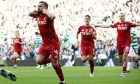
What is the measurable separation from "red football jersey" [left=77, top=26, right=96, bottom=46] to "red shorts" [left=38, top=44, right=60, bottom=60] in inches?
244

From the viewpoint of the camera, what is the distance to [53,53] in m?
15.8

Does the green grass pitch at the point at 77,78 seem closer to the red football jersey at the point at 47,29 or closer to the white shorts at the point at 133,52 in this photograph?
the red football jersey at the point at 47,29

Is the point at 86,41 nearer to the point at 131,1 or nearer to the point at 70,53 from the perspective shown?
the point at 70,53

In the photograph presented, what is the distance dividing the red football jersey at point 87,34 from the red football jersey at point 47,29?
251 inches

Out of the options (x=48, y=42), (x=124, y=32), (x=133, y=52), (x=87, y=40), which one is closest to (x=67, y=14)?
(x=133, y=52)

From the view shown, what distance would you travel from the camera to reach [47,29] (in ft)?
52.0

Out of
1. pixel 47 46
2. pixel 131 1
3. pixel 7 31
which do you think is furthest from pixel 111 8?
pixel 47 46

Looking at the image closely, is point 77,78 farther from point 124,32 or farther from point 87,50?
point 124,32

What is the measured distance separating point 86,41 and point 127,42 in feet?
5.68

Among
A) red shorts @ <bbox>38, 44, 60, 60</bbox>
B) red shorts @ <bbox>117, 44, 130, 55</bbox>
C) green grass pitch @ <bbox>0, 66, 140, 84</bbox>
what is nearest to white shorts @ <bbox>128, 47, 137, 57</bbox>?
green grass pitch @ <bbox>0, 66, 140, 84</bbox>

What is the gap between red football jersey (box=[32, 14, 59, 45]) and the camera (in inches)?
617

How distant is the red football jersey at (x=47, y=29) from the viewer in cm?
1567

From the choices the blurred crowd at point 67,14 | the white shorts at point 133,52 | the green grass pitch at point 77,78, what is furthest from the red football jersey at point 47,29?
the blurred crowd at point 67,14

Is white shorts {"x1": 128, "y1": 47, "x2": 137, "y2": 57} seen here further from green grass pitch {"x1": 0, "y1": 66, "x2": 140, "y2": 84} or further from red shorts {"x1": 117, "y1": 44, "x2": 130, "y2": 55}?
red shorts {"x1": 117, "y1": 44, "x2": 130, "y2": 55}
